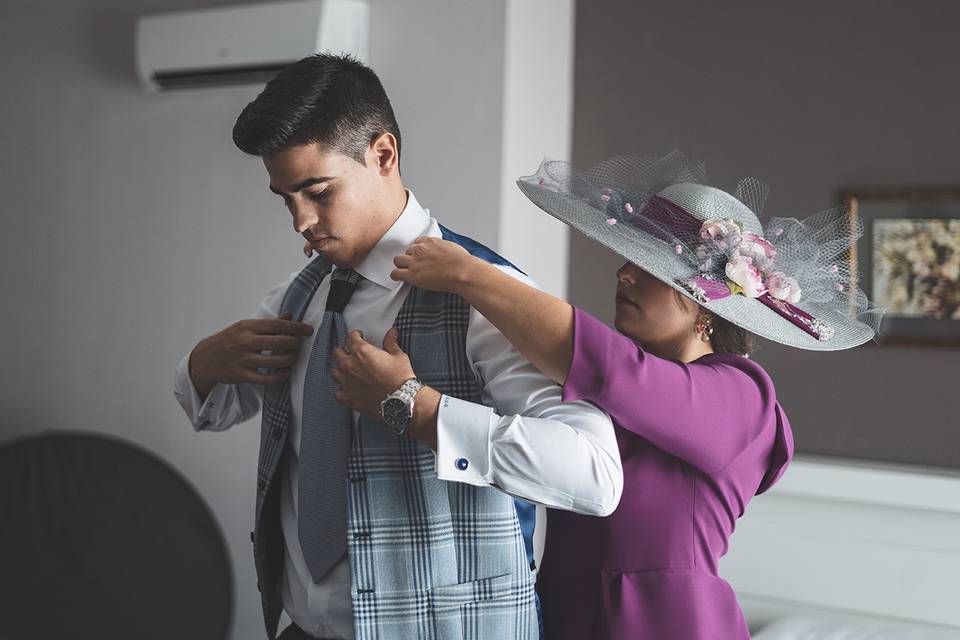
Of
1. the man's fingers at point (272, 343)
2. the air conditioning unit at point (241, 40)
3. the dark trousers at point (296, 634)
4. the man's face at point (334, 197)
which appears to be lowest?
the dark trousers at point (296, 634)

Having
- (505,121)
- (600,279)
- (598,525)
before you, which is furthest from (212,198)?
(598,525)

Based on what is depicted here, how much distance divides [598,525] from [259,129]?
0.73m

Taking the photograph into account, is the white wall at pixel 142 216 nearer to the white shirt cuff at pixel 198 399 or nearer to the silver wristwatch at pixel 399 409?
the white shirt cuff at pixel 198 399

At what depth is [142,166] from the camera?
292 cm

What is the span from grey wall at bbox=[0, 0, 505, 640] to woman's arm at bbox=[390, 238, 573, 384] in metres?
1.37

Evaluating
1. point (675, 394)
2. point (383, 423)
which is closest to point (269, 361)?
point (383, 423)

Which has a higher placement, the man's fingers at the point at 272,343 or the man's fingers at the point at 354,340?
the man's fingers at the point at 354,340

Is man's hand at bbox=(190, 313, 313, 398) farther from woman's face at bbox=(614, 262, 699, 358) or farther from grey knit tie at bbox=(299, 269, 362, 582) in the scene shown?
woman's face at bbox=(614, 262, 699, 358)

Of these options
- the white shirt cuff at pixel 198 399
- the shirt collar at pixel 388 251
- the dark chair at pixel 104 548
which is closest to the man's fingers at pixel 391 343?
the shirt collar at pixel 388 251

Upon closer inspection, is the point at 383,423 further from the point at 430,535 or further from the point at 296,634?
the point at 296,634

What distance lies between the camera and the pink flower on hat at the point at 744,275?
135 centimetres

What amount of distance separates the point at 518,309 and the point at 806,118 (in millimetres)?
1908

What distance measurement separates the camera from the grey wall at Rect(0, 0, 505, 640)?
2564 mm

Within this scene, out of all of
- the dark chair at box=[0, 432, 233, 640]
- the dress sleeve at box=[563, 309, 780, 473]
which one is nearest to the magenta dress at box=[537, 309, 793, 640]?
the dress sleeve at box=[563, 309, 780, 473]
